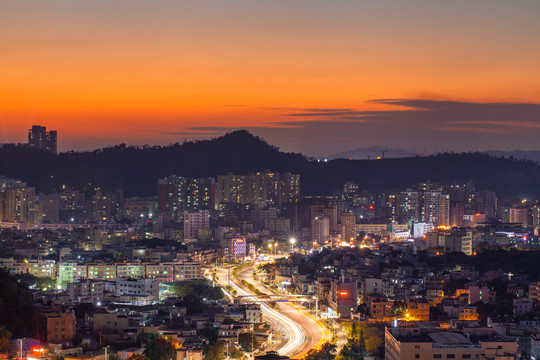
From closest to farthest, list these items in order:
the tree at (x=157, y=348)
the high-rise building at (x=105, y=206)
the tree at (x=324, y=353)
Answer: the tree at (x=157, y=348), the tree at (x=324, y=353), the high-rise building at (x=105, y=206)

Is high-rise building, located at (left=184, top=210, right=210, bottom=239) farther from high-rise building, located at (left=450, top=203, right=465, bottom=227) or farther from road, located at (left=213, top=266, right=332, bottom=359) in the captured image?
road, located at (left=213, top=266, right=332, bottom=359)

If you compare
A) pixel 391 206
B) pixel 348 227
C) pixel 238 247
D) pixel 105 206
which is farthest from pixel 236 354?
pixel 391 206

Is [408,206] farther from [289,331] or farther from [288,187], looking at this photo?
[289,331]

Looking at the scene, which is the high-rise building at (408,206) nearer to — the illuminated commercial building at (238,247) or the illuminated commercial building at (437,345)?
the illuminated commercial building at (238,247)

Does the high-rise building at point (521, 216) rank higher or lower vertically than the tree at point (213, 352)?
higher

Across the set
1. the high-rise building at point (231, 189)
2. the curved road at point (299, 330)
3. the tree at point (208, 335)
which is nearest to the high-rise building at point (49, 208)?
the high-rise building at point (231, 189)

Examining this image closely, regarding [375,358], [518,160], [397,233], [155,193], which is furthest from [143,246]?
[518,160]
